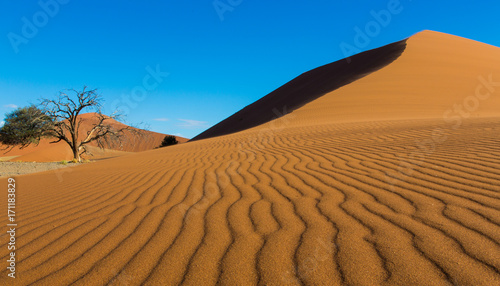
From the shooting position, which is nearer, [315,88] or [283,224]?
[283,224]

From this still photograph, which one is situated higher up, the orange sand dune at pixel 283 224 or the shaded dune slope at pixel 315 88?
the shaded dune slope at pixel 315 88

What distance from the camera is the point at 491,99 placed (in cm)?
1670

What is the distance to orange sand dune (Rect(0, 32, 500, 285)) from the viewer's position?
73.0 inches

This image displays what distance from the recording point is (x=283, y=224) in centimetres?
253

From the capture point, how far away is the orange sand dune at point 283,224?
6.08ft

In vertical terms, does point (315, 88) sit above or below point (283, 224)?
above

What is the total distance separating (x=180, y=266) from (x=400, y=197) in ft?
7.03

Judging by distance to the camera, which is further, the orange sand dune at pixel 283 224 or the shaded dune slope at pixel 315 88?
the shaded dune slope at pixel 315 88

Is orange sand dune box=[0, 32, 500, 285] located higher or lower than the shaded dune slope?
lower

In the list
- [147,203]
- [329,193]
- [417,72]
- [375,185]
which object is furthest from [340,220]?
[417,72]

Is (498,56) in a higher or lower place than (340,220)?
higher

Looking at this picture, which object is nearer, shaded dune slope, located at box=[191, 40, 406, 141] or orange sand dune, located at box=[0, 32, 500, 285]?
orange sand dune, located at box=[0, 32, 500, 285]

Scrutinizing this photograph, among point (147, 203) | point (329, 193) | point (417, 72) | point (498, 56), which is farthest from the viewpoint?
point (498, 56)

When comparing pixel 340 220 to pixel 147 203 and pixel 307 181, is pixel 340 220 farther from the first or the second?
pixel 147 203
